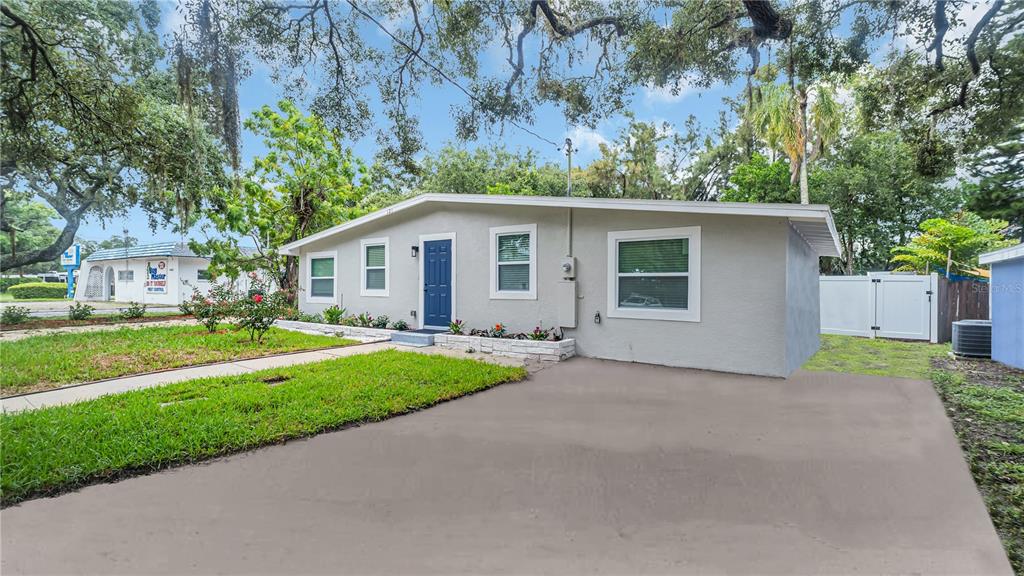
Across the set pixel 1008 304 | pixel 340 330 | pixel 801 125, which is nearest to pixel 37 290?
pixel 340 330

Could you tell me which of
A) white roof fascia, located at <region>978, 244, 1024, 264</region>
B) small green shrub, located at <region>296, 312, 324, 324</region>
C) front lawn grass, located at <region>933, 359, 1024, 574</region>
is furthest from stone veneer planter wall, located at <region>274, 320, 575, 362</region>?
white roof fascia, located at <region>978, 244, 1024, 264</region>

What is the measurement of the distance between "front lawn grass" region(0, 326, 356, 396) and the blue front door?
166 centimetres

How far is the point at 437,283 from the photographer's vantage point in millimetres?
9055

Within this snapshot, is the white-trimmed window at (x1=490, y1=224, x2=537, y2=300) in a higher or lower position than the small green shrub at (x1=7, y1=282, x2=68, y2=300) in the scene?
higher

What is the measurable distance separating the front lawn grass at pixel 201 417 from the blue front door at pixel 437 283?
118 inches

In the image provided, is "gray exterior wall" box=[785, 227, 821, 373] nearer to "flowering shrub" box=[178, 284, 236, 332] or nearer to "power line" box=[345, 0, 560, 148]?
"power line" box=[345, 0, 560, 148]

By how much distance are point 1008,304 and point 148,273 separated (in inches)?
1134

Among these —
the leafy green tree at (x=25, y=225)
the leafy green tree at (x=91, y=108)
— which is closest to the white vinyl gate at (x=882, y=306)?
the leafy green tree at (x=91, y=108)

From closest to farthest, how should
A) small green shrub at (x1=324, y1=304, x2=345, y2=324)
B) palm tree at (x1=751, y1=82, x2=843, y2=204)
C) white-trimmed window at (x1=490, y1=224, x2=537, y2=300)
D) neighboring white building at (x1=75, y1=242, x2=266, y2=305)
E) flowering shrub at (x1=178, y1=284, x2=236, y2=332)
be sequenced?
1. white-trimmed window at (x1=490, y1=224, x2=537, y2=300)
2. flowering shrub at (x1=178, y1=284, x2=236, y2=332)
3. small green shrub at (x1=324, y1=304, x2=345, y2=324)
4. palm tree at (x1=751, y1=82, x2=843, y2=204)
5. neighboring white building at (x1=75, y1=242, x2=266, y2=305)

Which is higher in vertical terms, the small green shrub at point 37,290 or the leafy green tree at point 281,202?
the leafy green tree at point 281,202

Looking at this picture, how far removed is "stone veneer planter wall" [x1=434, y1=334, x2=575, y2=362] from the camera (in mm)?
7094

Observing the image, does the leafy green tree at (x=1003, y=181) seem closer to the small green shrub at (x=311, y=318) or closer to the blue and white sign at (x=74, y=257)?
the small green shrub at (x=311, y=318)

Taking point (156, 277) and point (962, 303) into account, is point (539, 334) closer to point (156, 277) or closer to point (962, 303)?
point (962, 303)

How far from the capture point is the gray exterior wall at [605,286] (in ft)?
19.8
